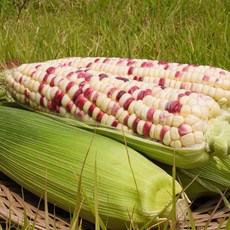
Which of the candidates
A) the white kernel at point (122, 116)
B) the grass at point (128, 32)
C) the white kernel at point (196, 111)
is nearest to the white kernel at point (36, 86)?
the white kernel at point (122, 116)

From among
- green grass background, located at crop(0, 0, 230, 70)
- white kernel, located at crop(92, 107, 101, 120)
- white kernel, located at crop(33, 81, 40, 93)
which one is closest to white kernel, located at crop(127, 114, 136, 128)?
white kernel, located at crop(92, 107, 101, 120)

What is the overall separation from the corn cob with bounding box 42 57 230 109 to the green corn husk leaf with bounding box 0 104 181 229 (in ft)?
1.15

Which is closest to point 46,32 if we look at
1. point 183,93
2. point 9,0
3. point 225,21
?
point 225,21

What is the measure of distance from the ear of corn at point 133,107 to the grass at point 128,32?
0.70 metres

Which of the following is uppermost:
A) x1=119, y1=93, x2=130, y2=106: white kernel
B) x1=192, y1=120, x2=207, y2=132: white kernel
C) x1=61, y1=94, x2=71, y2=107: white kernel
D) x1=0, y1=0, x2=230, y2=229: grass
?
x1=119, y1=93, x2=130, y2=106: white kernel

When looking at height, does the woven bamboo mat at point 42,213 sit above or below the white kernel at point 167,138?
below

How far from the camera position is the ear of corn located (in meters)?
1.60

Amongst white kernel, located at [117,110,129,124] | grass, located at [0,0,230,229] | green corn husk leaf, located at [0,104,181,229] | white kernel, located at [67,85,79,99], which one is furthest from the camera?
grass, located at [0,0,230,229]

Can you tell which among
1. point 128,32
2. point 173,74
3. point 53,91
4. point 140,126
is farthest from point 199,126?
point 128,32

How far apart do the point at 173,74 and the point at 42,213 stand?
0.66 metres

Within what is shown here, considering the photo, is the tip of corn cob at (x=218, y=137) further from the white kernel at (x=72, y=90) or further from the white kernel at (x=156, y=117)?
the white kernel at (x=72, y=90)

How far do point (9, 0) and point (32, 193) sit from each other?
2.64 m

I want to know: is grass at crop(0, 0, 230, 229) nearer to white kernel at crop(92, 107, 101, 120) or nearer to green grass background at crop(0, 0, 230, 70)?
green grass background at crop(0, 0, 230, 70)

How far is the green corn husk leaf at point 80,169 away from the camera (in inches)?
59.7
